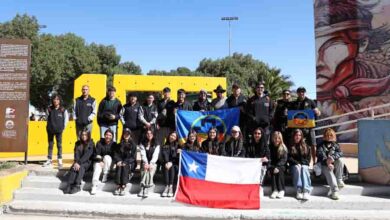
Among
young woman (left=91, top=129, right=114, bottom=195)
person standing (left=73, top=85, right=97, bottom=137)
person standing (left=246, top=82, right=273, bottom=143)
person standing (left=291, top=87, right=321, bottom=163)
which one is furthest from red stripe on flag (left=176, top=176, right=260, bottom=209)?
person standing (left=73, top=85, right=97, bottom=137)

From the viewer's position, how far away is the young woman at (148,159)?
8.47 metres

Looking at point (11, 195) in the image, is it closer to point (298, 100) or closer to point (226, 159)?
point (226, 159)

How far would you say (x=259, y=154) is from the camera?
342 inches

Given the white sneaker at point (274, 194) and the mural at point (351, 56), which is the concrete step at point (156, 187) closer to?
the white sneaker at point (274, 194)

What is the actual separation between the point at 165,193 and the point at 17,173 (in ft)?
11.6

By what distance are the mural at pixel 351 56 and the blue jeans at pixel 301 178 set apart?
1066cm

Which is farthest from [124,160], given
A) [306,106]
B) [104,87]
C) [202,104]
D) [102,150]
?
[104,87]

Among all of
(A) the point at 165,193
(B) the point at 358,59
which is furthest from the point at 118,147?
(B) the point at 358,59

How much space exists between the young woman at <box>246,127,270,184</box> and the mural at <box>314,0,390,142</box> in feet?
35.3

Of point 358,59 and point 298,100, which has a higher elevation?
point 358,59

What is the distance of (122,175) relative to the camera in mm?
8539

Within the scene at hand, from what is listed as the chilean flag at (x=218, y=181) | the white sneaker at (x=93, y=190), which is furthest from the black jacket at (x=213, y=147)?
the white sneaker at (x=93, y=190)

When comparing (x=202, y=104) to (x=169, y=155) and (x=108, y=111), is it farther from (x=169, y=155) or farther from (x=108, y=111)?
(x=108, y=111)

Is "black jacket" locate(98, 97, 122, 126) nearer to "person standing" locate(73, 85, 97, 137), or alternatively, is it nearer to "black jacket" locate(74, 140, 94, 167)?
"person standing" locate(73, 85, 97, 137)
